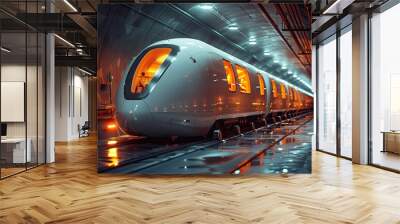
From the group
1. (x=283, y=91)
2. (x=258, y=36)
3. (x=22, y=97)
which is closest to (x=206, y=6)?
(x=258, y=36)

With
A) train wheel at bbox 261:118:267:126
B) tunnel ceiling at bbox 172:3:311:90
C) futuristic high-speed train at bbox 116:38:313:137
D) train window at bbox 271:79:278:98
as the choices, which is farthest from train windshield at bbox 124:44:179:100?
train wheel at bbox 261:118:267:126

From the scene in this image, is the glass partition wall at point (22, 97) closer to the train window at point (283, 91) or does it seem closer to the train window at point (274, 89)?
the train window at point (274, 89)

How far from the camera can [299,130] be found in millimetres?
6680

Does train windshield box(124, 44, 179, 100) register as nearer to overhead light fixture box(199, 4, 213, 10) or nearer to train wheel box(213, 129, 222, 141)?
overhead light fixture box(199, 4, 213, 10)

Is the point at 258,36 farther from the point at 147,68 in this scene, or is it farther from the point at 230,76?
the point at 147,68

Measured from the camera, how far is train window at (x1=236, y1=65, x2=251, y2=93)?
656 centimetres

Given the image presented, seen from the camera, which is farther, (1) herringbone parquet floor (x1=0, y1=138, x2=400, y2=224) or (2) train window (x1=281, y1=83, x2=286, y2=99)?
(2) train window (x1=281, y1=83, x2=286, y2=99)

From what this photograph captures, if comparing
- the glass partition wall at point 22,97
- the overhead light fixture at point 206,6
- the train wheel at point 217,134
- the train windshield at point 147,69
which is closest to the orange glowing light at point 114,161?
the train windshield at point 147,69

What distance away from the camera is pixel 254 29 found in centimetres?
648

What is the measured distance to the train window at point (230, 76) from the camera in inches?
252

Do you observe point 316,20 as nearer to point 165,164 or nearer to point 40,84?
point 165,164

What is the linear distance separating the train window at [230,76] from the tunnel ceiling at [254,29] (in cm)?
24

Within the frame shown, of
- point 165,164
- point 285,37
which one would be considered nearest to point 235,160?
point 165,164

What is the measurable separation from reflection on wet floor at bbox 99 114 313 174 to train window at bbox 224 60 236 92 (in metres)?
0.87
